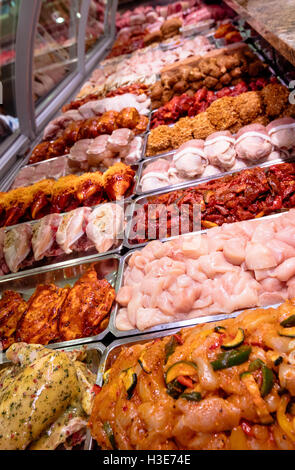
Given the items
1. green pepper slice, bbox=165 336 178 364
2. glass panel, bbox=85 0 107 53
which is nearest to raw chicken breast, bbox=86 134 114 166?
green pepper slice, bbox=165 336 178 364

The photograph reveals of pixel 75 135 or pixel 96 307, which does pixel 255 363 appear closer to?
pixel 96 307

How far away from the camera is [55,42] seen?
5852 mm

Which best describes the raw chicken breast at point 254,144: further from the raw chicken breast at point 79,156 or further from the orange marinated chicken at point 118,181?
the raw chicken breast at point 79,156

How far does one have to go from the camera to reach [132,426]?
127 centimetres

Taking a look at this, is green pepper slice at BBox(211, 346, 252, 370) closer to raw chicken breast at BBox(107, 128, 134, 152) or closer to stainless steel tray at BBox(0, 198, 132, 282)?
stainless steel tray at BBox(0, 198, 132, 282)

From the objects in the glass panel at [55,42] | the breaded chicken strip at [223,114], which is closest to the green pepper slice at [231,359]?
the breaded chicken strip at [223,114]

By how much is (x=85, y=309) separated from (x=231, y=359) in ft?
3.70

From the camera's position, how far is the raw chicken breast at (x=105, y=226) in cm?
254

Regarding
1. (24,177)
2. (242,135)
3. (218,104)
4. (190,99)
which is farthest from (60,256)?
(190,99)

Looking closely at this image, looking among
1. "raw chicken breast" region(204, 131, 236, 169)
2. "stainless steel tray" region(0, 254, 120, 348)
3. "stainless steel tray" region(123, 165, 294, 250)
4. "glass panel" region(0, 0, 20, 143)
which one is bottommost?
"stainless steel tray" region(0, 254, 120, 348)

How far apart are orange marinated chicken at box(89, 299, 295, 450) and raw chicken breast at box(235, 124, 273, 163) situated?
1.58 metres

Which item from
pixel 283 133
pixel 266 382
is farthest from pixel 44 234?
pixel 283 133

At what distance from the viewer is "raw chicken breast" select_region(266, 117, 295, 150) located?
260 cm

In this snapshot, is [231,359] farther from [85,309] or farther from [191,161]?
[191,161]
